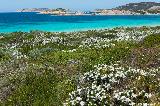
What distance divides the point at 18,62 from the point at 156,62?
6811mm

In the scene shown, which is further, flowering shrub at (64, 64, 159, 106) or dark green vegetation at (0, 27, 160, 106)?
dark green vegetation at (0, 27, 160, 106)

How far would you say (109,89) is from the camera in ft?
56.9

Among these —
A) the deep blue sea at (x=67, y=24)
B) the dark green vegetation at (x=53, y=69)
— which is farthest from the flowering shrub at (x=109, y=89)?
the deep blue sea at (x=67, y=24)

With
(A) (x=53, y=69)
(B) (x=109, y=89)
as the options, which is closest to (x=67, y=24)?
(A) (x=53, y=69)

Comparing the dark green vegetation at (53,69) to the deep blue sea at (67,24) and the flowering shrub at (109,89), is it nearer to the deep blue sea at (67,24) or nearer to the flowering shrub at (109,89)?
the flowering shrub at (109,89)

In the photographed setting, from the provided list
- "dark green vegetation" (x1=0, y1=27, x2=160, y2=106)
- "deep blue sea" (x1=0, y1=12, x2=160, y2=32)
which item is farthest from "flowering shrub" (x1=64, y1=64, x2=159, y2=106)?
"deep blue sea" (x1=0, y1=12, x2=160, y2=32)

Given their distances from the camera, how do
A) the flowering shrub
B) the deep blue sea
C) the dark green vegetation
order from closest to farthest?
the flowering shrub < the dark green vegetation < the deep blue sea

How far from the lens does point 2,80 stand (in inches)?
754

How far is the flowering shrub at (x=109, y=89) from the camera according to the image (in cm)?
1603

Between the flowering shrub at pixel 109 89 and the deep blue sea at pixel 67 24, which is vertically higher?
the flowering shrub at pixel 109 89

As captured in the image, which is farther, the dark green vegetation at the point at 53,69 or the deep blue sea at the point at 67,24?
the deep blue sea at the point at 67,24

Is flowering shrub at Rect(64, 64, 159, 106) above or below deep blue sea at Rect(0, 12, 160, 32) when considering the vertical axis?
above

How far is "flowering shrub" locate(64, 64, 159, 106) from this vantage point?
16031 millimetres

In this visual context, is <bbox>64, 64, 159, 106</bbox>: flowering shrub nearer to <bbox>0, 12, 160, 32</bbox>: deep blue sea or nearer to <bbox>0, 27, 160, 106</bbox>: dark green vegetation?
<bbox>0, 27, 160, 106</bbox>: dark green vegetation
